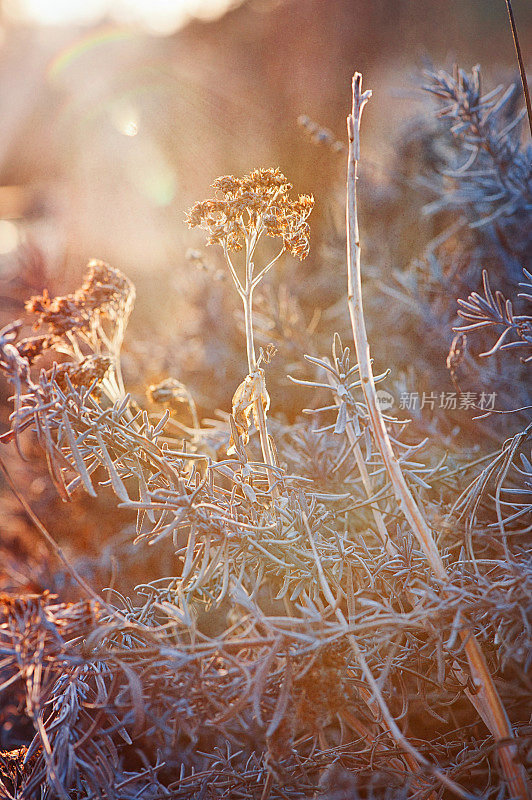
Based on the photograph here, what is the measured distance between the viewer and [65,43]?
84 centimetres

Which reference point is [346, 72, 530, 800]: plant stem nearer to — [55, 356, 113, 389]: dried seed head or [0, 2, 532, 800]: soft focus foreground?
[0, 2, 532, 800]: soft focus foreground

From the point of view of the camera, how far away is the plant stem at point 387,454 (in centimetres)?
21

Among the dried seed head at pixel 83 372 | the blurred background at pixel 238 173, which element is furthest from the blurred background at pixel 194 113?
the dried seed head at pixel 83 372

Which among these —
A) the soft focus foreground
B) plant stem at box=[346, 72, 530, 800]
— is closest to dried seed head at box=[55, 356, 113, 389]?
the soft focus foreground

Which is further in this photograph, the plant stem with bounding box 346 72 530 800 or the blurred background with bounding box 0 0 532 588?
the blurred background with bounding box 0 0 532 588

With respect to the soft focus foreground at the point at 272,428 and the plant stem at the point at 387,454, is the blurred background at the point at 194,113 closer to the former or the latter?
the soft focus foreground at the point at 272,428

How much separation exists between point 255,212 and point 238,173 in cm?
10

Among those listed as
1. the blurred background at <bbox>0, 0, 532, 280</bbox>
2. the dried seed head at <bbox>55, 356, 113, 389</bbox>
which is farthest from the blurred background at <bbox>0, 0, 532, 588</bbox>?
the dried seed head at <bbox>55, 356, 113, 389</bbox>

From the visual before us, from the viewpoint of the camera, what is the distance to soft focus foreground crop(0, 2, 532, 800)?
0.22 metres

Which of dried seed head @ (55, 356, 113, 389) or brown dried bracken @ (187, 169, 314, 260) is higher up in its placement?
brown dried bracken @ (187, 169, 314, 260)

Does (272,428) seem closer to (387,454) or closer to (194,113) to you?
(387,454)

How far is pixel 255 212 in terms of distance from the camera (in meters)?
0.26

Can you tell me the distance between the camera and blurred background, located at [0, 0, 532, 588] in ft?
1.40

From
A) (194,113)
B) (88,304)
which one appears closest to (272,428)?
(88,304)
